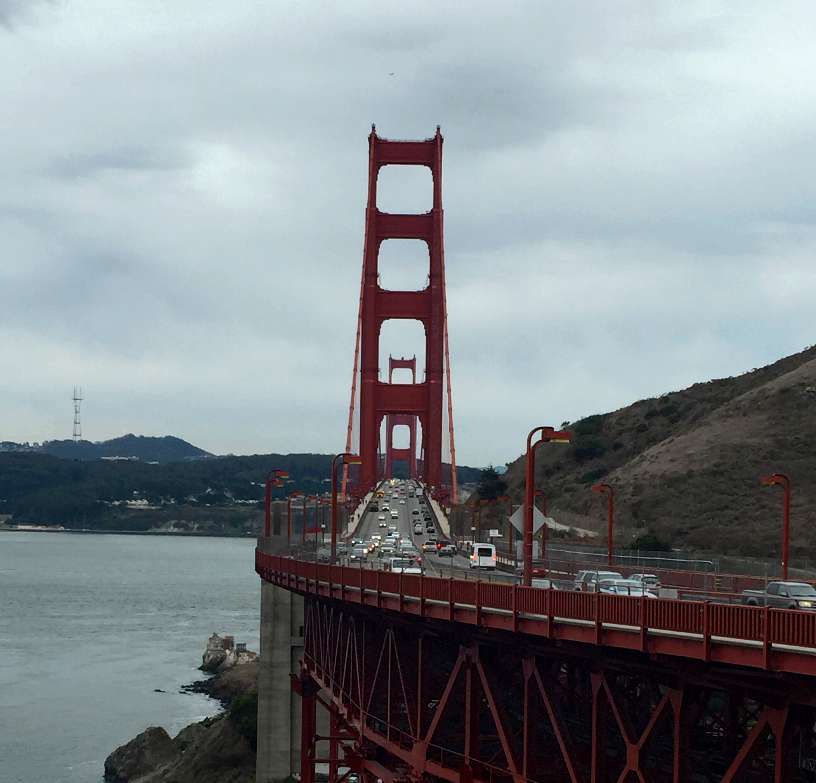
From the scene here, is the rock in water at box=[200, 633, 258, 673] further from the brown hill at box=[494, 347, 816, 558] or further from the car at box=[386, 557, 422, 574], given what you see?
the car at box=[386, 557, 422, 574]

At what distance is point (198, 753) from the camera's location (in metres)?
Result: 61.2

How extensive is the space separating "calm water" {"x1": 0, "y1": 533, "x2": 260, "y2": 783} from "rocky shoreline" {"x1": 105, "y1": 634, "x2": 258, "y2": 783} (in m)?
1.95

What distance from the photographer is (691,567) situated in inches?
1917

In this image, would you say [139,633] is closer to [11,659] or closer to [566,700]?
[11,659]

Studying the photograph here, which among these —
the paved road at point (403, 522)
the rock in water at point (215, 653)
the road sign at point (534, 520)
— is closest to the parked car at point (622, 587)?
the road sign at point (534, 520)

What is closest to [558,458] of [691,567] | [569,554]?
[569,554]

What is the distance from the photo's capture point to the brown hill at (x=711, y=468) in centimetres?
7531

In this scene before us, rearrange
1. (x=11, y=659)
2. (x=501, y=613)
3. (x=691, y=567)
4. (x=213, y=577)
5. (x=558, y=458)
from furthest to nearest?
(x=213, y=577) → (x=558, y=458) → (x=11, y=659) → (x=691, y=567) → (x=501, y=613)

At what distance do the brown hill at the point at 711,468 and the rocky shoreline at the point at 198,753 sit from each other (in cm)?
2397

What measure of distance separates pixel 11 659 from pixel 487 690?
276 ft

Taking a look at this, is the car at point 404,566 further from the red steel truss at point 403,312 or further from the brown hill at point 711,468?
the red steel truss at point 403,312

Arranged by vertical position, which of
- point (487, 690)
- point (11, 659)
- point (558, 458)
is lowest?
point (11, 659)

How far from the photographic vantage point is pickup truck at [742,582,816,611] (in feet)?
76.8

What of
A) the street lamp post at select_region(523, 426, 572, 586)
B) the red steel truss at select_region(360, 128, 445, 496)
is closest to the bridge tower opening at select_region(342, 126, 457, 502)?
the red steel truss at select_region(360, 128, 445, 496)
